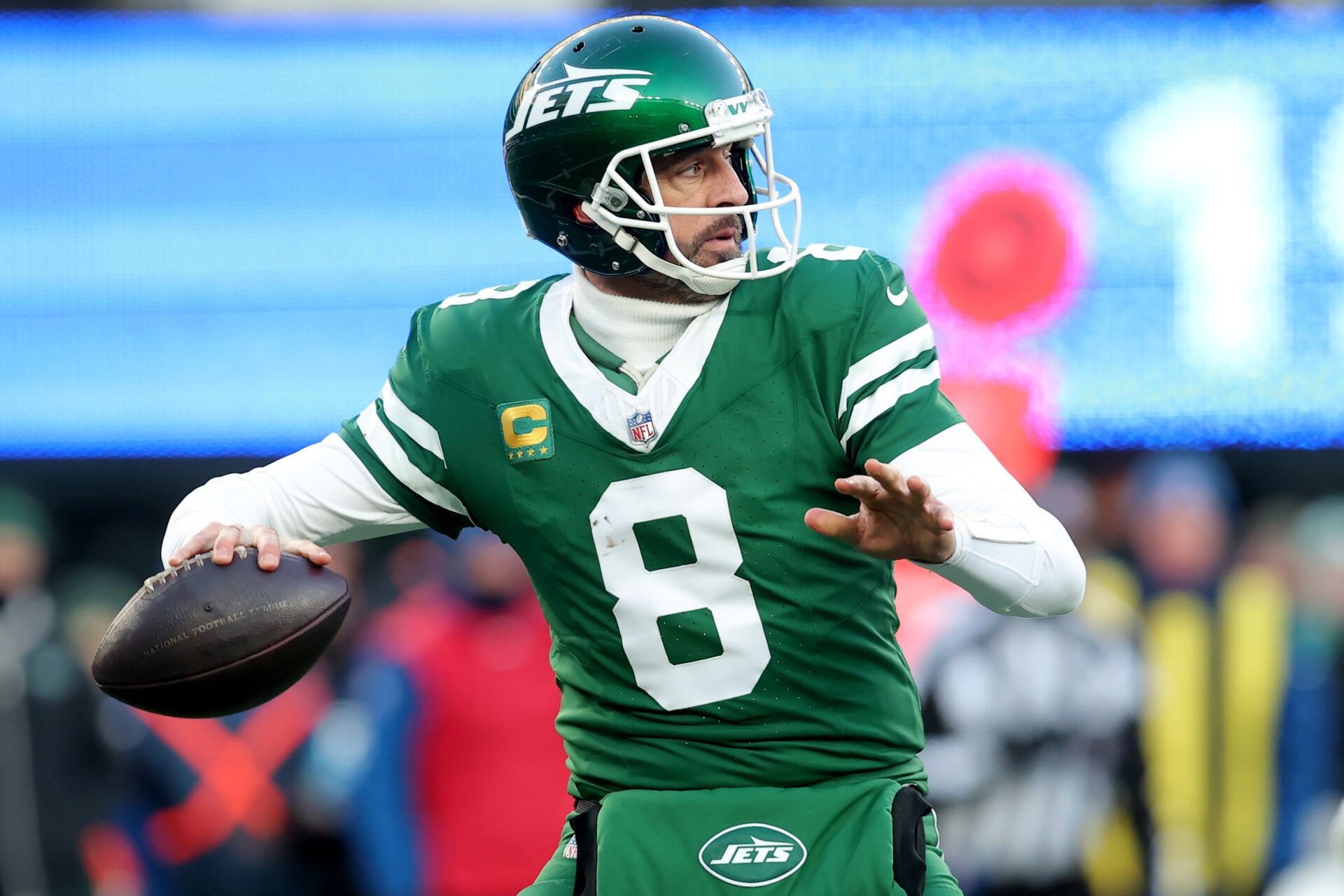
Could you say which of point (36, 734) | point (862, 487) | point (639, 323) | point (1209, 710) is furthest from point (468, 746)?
point (862, 487)

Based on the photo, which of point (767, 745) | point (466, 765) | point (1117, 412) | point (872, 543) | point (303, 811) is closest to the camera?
point (872, 543)

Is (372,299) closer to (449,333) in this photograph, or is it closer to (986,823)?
(986,823)

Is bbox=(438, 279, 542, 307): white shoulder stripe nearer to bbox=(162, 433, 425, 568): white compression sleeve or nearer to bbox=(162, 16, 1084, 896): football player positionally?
bbox=(162, 16, 1084, 896): football player

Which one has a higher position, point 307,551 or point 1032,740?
point 307,551

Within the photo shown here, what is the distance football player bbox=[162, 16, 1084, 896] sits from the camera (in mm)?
2334

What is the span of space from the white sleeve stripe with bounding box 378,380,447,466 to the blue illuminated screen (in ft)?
12.4

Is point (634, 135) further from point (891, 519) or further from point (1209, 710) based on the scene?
point (1209, 710)

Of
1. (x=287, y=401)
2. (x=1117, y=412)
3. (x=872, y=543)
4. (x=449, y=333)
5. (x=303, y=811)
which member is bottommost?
(x=303, y=811)

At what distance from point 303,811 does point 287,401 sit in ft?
5.17

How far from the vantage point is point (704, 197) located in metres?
2.60

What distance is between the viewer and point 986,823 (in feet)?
17.3

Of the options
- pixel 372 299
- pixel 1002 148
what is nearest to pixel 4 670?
pixel 372 299

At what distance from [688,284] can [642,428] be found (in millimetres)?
258

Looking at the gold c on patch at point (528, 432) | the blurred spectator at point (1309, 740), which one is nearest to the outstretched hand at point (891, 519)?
the gold c on patch at point (528, 432)
